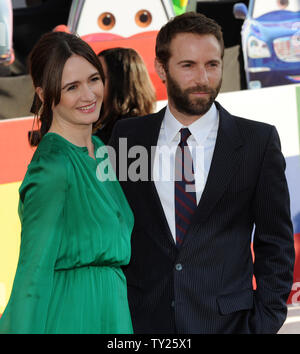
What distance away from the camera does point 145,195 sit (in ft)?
7.22

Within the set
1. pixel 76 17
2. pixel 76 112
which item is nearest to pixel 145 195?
pixel 76 112

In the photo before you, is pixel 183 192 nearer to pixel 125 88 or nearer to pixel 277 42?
pixel 125 88

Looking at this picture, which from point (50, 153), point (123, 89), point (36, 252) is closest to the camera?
point (36, 252)

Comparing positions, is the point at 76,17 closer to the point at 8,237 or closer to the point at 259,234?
the point at 8,237

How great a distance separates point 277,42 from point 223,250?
7.61 feet

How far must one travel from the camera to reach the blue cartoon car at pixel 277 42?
4.01m

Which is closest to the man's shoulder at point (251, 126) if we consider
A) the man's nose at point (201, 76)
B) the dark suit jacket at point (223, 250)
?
the dark suit jacket at point (223, 250)

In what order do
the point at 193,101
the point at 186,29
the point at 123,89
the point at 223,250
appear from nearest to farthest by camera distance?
the point at 223,250 → the point at 193,101 → the point at 186,29 → the point at 123,89

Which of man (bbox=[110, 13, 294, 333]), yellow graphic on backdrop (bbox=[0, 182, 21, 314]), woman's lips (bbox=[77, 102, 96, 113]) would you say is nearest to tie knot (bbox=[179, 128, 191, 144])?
man (bbox=[110, 13, 294, 333])

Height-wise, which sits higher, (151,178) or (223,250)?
(151,178)

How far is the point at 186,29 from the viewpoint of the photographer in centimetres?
234

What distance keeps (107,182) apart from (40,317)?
565mm

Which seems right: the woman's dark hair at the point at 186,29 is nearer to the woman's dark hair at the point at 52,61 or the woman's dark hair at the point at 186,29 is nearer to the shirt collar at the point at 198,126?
the shirt collar at the point at 198,126

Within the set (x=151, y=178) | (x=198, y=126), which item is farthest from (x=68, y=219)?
(x=198, y=126)
